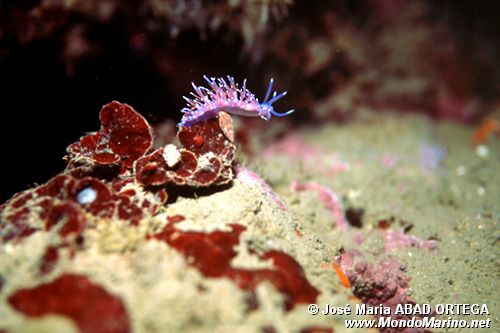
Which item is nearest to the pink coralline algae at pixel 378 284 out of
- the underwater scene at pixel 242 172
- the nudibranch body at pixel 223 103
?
the underwater scene at pixel 242 172

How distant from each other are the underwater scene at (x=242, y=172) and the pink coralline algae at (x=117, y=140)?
20mm

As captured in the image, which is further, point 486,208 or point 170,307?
point 486,208

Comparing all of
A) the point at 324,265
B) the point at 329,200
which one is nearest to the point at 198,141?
the point at 324,265

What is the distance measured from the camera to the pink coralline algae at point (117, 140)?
3172 millimetres

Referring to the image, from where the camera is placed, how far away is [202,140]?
10.7 ft

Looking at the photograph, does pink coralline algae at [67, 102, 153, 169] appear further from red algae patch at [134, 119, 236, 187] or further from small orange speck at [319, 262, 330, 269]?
small orange speck at [319, 262, 330, 269]

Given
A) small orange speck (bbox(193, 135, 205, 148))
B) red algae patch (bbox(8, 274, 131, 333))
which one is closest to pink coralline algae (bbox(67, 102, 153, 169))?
small orange speck (bbox(193, 135, 205, 148))

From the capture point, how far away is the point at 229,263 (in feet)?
8.09

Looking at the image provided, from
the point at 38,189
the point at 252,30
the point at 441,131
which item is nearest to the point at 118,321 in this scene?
the point at 38,189

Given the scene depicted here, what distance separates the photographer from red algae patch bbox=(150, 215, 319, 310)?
2387 mm

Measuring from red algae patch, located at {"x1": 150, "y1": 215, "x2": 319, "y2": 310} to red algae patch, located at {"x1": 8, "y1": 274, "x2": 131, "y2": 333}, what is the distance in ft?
1.84

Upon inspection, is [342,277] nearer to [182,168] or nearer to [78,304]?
[182,168]

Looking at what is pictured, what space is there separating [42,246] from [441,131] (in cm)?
1034

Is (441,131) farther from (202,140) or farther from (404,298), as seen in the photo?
(202,140)
